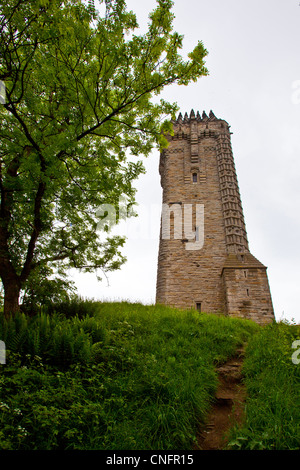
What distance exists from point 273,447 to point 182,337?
3588mm

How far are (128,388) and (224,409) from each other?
5.15 ft

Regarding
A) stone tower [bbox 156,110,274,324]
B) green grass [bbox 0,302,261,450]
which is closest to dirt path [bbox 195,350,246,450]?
green grass [bbox 0,302,261,450]

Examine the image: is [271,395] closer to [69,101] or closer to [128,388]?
[128,388]

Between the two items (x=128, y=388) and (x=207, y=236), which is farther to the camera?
(x=207, y=236)

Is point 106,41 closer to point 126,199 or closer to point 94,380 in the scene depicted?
point 126,199

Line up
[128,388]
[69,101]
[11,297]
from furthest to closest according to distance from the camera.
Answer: [11,297] < [69,101] < [128,388]

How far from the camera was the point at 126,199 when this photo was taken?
25.7ft

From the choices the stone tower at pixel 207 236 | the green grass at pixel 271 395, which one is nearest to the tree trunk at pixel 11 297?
the green grass at pixel 271 395

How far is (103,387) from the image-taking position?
13.1 ft

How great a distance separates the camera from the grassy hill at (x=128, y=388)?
10.1ft

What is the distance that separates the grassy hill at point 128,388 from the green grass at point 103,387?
14 millimetres

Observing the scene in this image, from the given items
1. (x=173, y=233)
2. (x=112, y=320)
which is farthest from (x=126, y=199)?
(x=173, y=233)

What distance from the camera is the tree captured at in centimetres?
429

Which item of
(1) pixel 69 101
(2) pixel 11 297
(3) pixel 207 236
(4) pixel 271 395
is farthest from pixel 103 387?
(3) pixel 207 236
